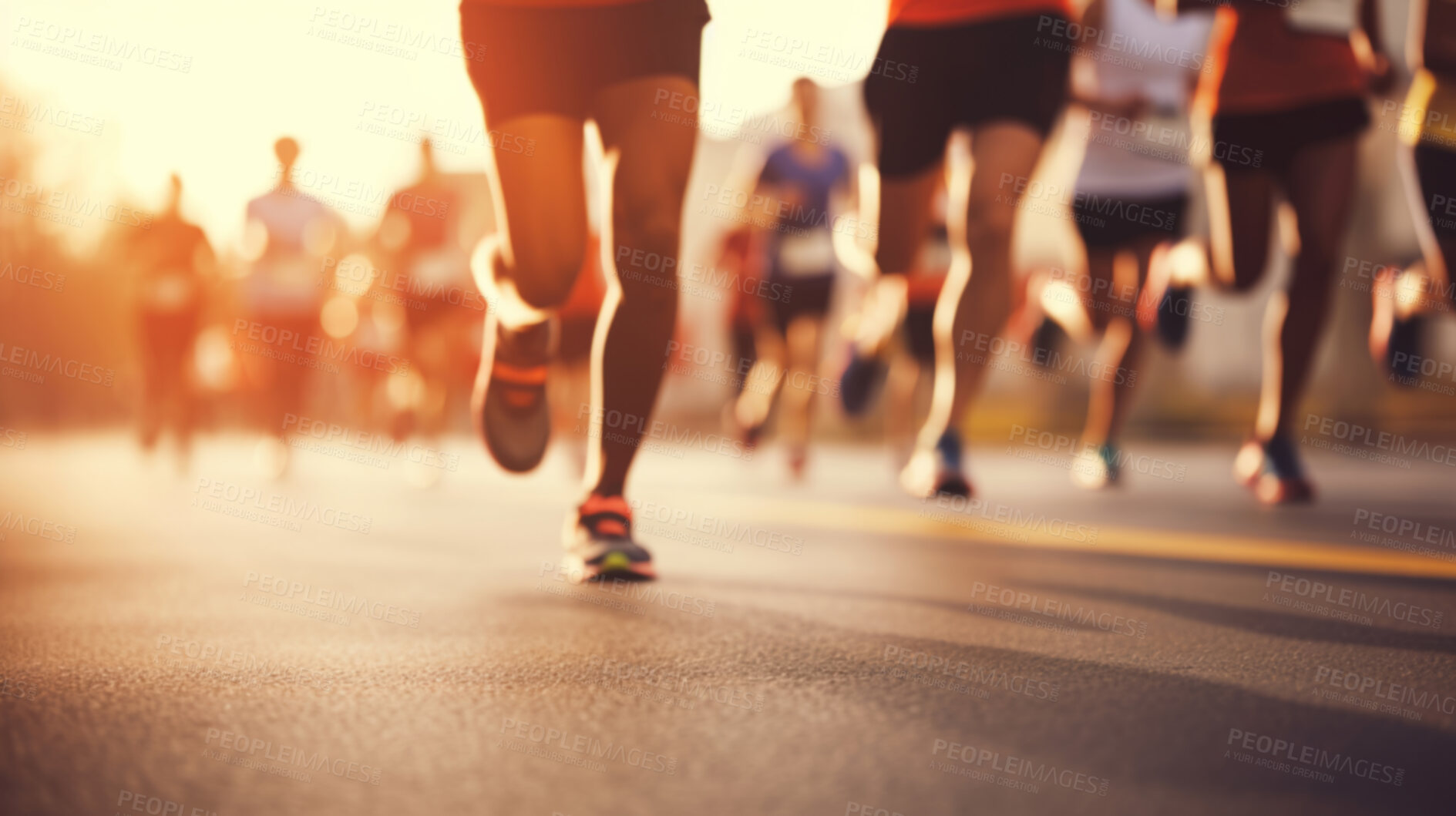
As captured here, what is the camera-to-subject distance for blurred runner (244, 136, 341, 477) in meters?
6.51

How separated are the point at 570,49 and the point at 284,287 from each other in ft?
15.2

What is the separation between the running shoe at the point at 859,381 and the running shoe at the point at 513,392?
8.83ft

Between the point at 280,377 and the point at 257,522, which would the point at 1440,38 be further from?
the point at 280,377

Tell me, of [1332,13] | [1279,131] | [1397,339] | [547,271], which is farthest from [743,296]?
[1332,13]

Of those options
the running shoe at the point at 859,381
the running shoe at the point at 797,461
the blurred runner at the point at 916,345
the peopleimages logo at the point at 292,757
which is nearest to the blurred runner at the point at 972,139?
the running shoe at the point at 859,381

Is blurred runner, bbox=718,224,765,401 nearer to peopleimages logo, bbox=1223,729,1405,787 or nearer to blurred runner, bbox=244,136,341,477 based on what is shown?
blurred runner, bbox=244,136,341,477

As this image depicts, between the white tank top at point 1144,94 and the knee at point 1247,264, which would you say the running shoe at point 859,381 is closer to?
the white tank top at point 1144,94


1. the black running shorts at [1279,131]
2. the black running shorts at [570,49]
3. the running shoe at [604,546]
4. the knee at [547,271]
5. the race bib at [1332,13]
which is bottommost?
the running shoe at [604,546]

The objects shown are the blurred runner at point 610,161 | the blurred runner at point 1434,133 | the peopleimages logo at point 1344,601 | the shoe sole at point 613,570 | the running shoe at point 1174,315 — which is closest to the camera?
the peopleimages logo at point 1344,601

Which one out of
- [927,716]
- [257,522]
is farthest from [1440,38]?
[257,522]

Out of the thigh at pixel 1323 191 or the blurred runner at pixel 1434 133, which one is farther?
the thigh at pixel 1323 191

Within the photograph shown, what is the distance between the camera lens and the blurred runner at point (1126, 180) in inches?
178

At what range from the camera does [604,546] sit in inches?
96.5

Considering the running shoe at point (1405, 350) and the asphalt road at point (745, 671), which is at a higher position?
the running shoe at point (1405, 350)
